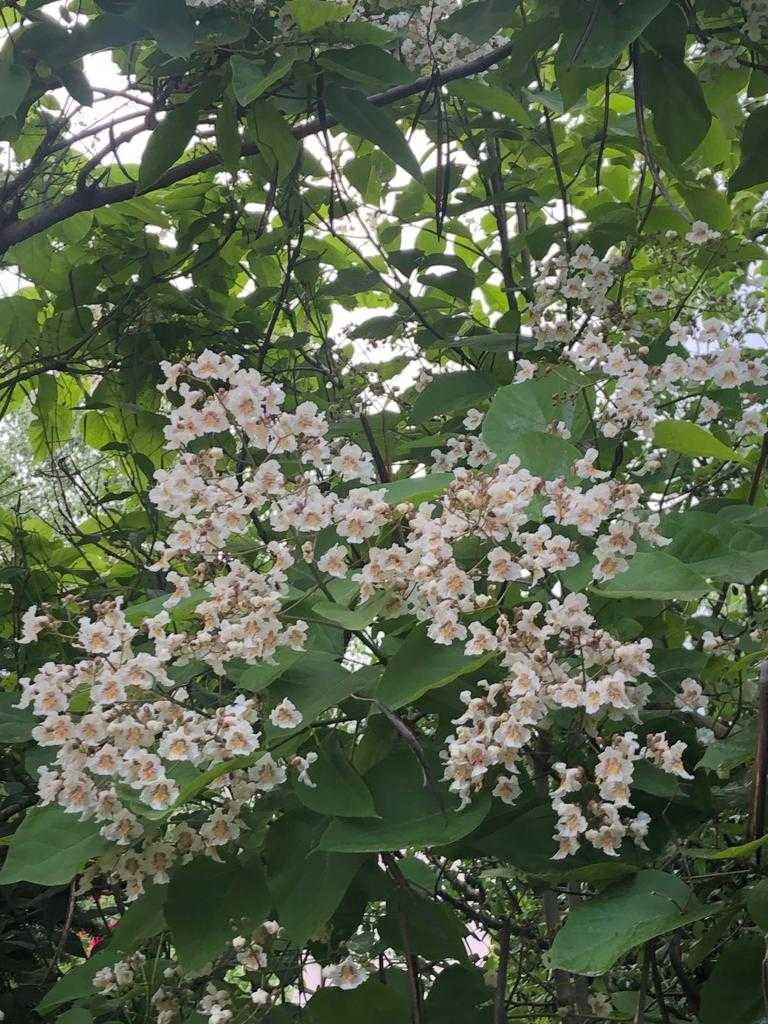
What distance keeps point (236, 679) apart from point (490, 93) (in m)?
0.77

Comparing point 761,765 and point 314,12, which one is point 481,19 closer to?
point 314,12

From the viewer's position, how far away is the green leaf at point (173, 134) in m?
1.17

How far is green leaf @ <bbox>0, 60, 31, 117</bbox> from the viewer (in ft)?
3.50

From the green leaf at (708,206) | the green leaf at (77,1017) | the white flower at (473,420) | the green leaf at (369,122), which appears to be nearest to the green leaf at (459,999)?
the green leaf at (77,1017)

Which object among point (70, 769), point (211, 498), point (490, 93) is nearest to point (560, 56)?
point (490, 93)

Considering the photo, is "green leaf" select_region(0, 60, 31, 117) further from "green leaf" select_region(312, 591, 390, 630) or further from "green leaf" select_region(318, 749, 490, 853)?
"green leaf" select_region(318, 749, 490, 853)

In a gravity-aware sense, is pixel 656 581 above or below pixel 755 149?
below

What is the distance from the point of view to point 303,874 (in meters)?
0.88

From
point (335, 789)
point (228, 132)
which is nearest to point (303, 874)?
point (335, 789)

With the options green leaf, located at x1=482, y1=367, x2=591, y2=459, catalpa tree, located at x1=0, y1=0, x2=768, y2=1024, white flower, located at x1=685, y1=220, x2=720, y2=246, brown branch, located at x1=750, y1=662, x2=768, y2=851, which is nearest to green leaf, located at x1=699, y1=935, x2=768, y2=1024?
catalpa tree, located at x1=0, y1=0, x2=768, y2=1024

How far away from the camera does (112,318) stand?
178 cm

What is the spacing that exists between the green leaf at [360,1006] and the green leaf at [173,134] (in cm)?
89

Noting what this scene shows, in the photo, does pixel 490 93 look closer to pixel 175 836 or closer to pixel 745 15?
pixel 745 15

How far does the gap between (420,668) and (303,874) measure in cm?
21
